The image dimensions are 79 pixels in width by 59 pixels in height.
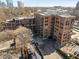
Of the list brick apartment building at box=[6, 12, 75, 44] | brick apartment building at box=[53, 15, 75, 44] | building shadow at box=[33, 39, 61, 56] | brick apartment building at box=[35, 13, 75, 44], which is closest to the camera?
building shadow at box=[33, 39, 61, 56]

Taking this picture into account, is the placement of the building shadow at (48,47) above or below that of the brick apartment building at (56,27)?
below

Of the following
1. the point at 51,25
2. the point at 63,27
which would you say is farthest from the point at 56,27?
the point at 63,27

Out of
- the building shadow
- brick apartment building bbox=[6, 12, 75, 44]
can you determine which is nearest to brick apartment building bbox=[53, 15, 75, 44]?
brick apartment building bbox=[6, 12, 75, 44]

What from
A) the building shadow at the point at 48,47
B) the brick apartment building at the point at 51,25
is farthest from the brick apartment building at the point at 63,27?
the building shadow at the point at 48,47

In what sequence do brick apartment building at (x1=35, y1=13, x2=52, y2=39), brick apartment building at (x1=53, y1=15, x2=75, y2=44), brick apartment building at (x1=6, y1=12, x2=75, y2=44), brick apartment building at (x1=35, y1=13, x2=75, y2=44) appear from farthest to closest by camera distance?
brick apartment building at (x1=35, y1=13, x2=52, y2=39) → brick apartment building at (x1=6, y1=12, x2=75, y2=44) → brick apartment building at (x1=35, y1=13, x2=75, y2=44) → brick apartment building at (x1=53, y1=15, x2=75, y2=44)

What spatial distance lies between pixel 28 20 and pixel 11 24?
5178mm

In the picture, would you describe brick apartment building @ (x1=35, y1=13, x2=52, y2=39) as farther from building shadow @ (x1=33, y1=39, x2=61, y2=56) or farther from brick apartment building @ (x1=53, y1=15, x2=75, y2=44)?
brick apartment building @ (x1=53, y1=15, x2=75, y2=44)

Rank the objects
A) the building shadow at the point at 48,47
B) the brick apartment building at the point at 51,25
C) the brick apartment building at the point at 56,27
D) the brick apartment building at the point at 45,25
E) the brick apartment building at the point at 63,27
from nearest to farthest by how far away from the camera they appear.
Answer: the building shadow at the point at 48,47 < the brick apartment building at the point at 63,27 < the brick apartment building at the point at 56,27 < the brick apartment building at the point at 51,25 < the brick apartment building at the point at 45,25

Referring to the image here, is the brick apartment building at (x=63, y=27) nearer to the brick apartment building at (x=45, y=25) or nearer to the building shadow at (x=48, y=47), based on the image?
the building shadow at (x=48, y=47)

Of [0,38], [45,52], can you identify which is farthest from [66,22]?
[0,38]

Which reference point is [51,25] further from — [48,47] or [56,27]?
[48,47]

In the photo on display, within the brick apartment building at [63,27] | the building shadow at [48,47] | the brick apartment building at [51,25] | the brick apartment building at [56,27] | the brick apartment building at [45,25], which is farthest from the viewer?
the brick apartment building at [45,25]

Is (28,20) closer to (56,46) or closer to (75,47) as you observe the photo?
(56,46)

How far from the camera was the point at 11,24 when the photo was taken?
28922 mm
